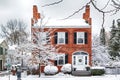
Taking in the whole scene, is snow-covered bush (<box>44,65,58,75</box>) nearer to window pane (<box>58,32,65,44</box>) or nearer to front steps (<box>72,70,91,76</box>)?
front steps (<box>72,70,91,76</box>)

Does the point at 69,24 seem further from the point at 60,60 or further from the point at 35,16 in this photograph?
the point at 35,16

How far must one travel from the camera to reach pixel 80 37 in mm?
45312

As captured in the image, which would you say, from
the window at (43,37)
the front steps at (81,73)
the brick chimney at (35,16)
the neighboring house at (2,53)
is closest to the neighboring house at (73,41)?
the brick chimney at (35,16)

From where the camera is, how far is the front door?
44909 mm

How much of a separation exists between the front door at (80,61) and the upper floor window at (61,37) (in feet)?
7.73

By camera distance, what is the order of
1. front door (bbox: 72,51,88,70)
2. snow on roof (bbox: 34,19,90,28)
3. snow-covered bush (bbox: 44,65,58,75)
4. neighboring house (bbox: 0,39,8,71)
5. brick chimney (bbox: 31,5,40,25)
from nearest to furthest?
1. snow-covered bush (bbox: 44,65,58,75)
2. front door (bbox: 72,51,88,70)
3. snow on roof (bbox: 34,19,90,28)
4. brick chimney (bbox: 31,5,40,25)
5. neighboring house (bbox: 0,39,8,71)

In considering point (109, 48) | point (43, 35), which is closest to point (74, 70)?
point (43, 35)

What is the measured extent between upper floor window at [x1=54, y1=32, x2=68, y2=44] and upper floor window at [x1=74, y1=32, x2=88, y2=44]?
4.14 feet

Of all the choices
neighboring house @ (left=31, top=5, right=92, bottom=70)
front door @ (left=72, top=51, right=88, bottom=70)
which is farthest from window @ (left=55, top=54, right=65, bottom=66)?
front door @ (left=72, top=51, right=88, bottom=70)

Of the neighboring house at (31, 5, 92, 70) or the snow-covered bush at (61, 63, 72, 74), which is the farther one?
the neighboring house at (31, 5, 92, 70)

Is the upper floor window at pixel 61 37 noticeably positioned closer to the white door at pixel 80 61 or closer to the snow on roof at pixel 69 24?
the snow on roof at pixel 69 24

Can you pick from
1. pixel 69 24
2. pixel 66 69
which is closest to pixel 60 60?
pixel 66 69

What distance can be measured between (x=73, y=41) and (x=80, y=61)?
2.70 m

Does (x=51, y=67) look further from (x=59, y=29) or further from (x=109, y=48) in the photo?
(x=109, y=48)
